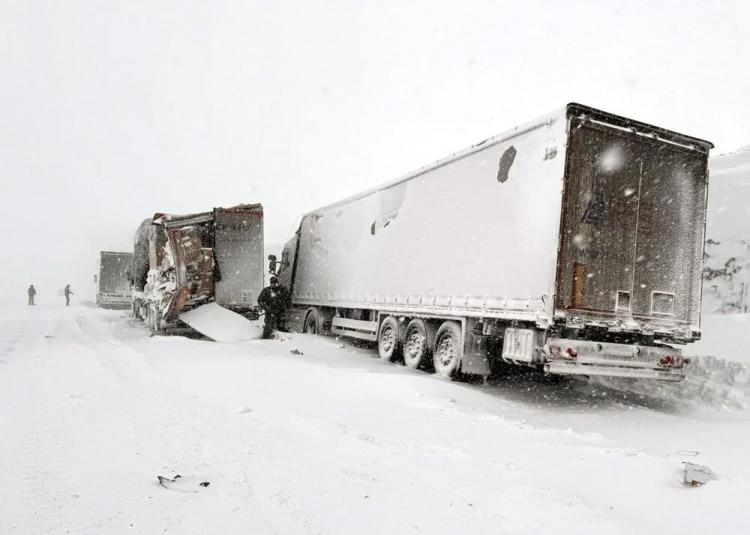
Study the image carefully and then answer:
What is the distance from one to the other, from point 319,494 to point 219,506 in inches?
26.2

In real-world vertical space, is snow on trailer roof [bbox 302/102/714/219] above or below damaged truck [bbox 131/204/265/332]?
above

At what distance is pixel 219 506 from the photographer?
3.46 m

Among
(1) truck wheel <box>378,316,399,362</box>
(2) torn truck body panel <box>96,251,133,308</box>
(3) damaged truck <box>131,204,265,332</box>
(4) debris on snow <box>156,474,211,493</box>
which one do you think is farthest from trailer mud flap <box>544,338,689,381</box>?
(2) torn truck body panel <box>96,251,133,308</box>

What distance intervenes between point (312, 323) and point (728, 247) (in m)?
11.2

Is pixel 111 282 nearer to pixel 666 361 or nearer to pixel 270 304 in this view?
pixel 270 304

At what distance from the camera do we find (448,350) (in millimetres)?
9570

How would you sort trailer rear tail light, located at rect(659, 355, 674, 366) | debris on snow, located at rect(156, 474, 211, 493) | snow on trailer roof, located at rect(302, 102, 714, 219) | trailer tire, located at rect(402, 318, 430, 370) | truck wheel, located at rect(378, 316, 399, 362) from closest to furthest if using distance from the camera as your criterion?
1. debris on snow, located at rect(156, 474, 211, 493)
2. snow on trailer roof, located at rect(302, 102, 714, 219)
3. trailer rear tail light, located at rect(659, 355, 674, 366)
4. trailer tire, located at rect(402, 318, 430, 370)
5. truck wheel, located at rect(378, 316, 399, 362)

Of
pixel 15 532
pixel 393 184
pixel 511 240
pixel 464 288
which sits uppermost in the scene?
pixel 393 184

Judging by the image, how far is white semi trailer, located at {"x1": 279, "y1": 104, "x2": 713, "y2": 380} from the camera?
7.19 meters

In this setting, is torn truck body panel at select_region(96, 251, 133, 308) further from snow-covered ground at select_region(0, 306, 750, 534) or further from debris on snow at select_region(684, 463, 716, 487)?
debris on snow at select_region(684, 463, 716, 487)

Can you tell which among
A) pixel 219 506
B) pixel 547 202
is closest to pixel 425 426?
pixel 219 506

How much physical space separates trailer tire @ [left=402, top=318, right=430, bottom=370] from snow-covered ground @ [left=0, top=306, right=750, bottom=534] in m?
1.39

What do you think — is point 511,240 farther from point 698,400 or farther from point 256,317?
point 256,317

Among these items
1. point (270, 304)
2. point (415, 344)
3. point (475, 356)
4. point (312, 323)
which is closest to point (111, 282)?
point (312, 323)
